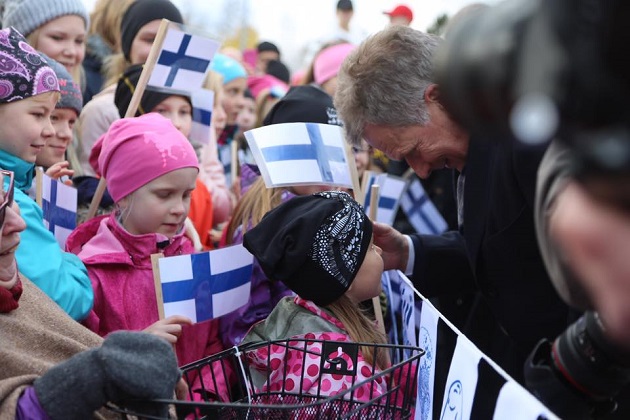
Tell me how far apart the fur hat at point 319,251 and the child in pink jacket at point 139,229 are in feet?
1.51

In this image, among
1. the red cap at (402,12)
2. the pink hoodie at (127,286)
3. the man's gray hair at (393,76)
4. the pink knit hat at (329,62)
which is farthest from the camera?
the red cap at (402,12)

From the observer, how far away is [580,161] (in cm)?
83

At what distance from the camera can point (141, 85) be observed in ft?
12.2

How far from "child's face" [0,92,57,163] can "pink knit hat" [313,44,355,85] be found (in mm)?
→ 3195

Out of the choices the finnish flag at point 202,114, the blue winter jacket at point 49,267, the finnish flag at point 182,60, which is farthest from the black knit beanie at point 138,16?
the blue winter jacket at point 49,267

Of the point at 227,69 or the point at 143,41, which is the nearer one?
the point at 143,41

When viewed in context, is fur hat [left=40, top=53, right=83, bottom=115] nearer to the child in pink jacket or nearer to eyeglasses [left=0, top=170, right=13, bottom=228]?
the child in pink jacket

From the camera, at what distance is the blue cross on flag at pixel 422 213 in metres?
5.48

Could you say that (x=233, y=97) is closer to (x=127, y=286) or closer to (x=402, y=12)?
(x=402, y=12)

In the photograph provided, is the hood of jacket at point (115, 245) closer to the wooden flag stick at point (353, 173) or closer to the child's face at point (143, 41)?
the wooden flag stick at point (353, 173)

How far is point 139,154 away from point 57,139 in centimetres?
73

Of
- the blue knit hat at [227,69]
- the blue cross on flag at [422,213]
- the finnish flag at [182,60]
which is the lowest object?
the blue cross on flag at [422,213]

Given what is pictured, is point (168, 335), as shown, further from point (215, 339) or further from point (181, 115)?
point (181, 115)

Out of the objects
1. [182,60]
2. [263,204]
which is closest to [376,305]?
[263,204]
